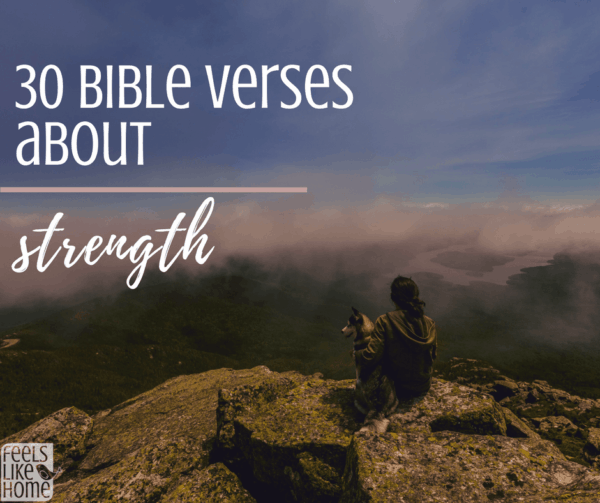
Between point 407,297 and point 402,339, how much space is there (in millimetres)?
1050

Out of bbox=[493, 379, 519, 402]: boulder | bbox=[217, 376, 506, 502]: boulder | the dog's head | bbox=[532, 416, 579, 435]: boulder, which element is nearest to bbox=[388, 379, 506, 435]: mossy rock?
bbox=[217, 376, 506, 502]: boulder

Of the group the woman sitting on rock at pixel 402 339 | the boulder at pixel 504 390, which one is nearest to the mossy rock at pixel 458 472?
the woman sitting on rock at pixel 402 339

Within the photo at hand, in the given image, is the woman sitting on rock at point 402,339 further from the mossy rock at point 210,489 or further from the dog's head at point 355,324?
the mossy rock at point 210,489

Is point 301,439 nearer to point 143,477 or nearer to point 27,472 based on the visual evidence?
point 143,477

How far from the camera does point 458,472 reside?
554 cm

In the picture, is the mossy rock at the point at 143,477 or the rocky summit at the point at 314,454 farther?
the mossy rock at the point at 143,477

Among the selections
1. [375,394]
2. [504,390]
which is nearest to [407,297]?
[375,394]

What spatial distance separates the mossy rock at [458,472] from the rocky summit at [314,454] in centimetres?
2

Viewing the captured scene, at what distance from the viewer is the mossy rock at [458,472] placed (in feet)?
16.4

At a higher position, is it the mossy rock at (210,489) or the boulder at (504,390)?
the mossy rock at (210,489)

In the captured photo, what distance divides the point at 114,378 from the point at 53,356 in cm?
4046

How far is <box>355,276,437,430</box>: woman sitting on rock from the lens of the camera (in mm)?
7570

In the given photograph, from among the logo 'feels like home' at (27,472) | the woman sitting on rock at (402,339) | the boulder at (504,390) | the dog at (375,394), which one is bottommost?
the boulder at (504,390)

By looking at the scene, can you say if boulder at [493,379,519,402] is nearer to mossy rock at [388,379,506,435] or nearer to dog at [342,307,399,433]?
mossy rock at [388,379,506,435]
